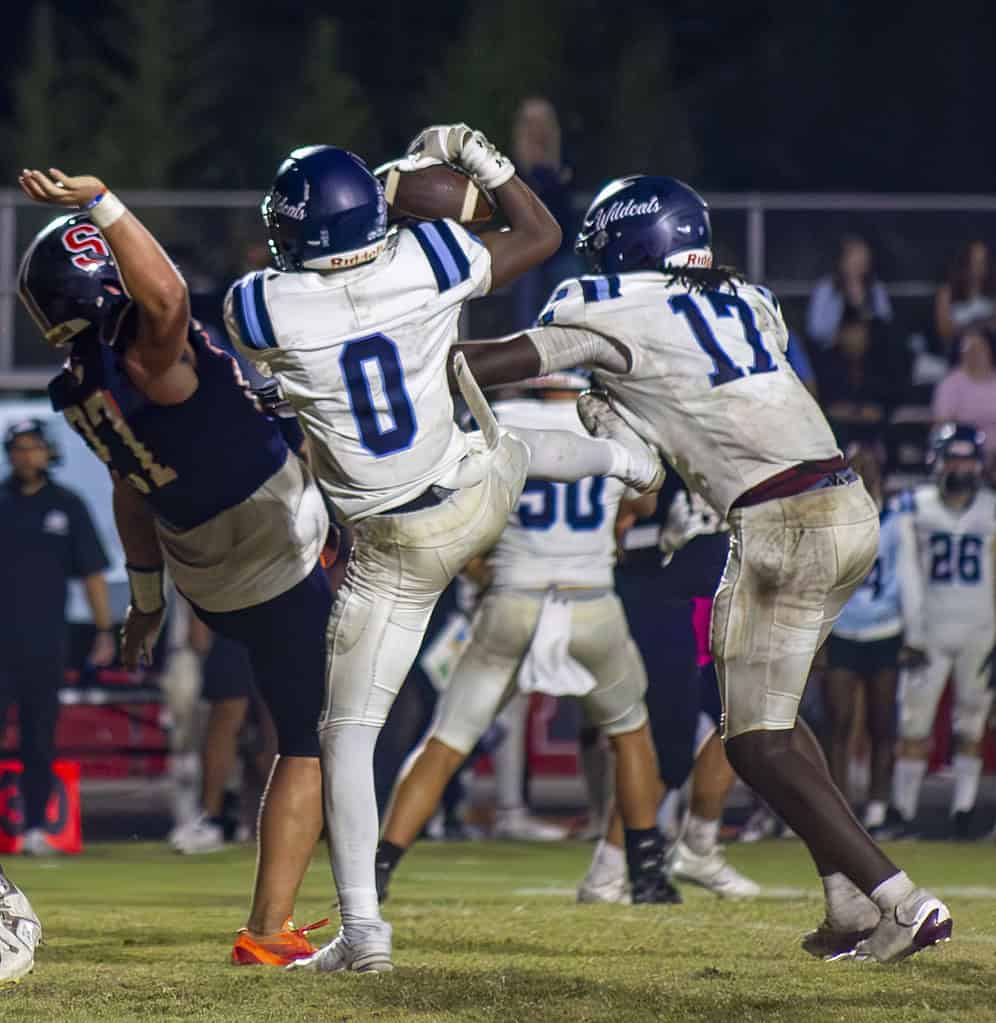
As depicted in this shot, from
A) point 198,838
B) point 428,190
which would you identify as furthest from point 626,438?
point 198,838

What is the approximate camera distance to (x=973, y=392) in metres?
11.8

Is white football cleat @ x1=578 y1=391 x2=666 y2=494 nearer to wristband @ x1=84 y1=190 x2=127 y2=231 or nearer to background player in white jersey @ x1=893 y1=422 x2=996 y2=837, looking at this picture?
wristband @ x1=84 y1=190 x2=127 y2=231

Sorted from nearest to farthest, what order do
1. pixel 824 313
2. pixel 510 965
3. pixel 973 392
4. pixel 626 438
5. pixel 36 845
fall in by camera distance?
pixel 510 965 → pixel 626 438 → pixel 36 845 → pixel 973 392 → pixel 824 313

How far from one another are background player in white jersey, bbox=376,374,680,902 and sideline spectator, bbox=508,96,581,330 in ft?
9.94

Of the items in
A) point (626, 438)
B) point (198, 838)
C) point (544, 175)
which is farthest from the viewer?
point (544, 175)

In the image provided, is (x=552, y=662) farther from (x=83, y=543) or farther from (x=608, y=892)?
(x=83, y=543)

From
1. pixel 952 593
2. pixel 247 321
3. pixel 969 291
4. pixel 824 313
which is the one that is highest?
pixel 969 291

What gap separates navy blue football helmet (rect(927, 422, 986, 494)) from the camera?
9.75 meters

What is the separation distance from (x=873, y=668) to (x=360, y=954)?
572 centimetres

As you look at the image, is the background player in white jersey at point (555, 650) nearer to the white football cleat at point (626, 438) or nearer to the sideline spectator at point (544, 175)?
the white football cleat at point (626, 438)

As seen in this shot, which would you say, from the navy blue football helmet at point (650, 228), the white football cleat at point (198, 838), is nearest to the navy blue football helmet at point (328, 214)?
the navy blue football helmet at point (650, 228)

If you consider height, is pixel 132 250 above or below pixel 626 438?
above

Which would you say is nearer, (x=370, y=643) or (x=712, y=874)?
(x=370, y=643)

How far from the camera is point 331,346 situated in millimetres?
4688
